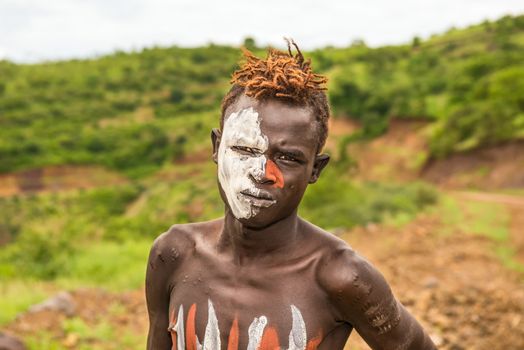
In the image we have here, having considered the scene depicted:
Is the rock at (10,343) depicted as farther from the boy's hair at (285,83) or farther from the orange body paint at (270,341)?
the boy's hair at (285,83)

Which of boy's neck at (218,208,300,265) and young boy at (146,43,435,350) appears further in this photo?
boy's neck at (218,208,300,265)

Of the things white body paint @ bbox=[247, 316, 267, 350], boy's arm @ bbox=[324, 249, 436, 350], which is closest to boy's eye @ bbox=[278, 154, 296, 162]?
boy's arm @ bbox=[324, 249, 436, 350]

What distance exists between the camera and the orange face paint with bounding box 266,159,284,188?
1.58 meters

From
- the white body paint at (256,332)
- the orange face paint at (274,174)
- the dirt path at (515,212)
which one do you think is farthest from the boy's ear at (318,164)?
the dirt path at (515,212)

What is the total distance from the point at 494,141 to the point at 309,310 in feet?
74.7

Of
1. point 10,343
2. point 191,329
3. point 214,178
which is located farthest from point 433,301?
point 214,178

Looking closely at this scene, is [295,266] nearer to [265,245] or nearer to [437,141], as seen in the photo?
[265,245]

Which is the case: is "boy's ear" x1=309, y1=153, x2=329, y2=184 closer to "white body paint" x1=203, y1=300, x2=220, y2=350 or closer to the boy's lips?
the boy's lips

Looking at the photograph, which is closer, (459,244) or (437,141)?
(459,244)

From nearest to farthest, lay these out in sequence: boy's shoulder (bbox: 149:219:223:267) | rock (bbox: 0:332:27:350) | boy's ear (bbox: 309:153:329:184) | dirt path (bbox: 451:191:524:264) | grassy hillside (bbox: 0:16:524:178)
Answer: boy's ear (bbox: 309:153:329:184) < boy's shoulder (bbox: 149:219:223:267) < rock (bbox: 0:332:27:350) < dirt path (bbox: 451:191:524:264) < grassy hillside (bbox: 0:16:524:178)

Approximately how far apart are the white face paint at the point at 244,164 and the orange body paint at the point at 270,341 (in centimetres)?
29

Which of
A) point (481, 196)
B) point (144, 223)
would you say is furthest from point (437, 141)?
point (144, 223)

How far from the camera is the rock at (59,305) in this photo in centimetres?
666

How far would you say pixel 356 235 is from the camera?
37.3ft
